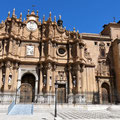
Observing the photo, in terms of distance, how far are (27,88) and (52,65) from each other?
492 cm

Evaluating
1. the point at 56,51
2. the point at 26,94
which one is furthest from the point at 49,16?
the point at 26,94

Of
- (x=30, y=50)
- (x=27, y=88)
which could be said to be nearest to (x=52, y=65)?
(x=30, y=50)

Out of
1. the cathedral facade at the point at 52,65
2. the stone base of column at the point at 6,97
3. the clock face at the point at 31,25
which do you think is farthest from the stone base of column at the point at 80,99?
the clock face at the point at 31,25

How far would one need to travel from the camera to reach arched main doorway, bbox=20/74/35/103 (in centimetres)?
2084

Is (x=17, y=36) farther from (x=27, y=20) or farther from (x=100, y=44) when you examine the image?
(x=100, y=44)

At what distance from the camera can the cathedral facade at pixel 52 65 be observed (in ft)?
67.1

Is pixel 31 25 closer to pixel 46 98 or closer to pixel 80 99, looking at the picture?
pixel 46 98

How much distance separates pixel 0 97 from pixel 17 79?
10.7 feet

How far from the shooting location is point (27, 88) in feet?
70.6

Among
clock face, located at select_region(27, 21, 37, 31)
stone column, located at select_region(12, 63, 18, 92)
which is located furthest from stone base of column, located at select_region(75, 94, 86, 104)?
clock face, located at select_region(27, 21, 37, 31)

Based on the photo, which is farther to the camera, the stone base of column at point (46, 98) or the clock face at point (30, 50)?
the clock face at point (30, 50)

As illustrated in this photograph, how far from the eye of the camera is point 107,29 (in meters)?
28.7

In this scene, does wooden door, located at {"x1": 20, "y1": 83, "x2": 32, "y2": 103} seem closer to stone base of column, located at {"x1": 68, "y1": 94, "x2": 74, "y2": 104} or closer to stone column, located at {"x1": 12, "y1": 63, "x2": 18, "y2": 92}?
stone column, located at {"x1": 12, "y1": 63, "x2": 18, "y2": 92}

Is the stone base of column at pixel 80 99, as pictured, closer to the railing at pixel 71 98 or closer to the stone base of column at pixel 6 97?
the railing at pixel 71 98
